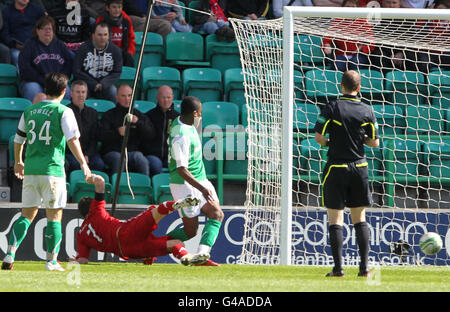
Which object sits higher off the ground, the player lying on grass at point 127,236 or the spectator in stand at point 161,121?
the spectator in stand at point 161,121

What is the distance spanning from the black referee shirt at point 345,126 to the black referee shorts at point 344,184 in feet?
0.21

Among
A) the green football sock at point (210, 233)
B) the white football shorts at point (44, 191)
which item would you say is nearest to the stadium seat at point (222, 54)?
the green football sock at point (210, 233)

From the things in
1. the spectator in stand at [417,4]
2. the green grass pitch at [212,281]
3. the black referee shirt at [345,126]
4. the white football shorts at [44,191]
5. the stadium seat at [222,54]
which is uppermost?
the spectator in stand at [417,4]

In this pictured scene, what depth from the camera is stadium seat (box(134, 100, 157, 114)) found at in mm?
11562

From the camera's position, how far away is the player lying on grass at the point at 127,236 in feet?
24.7

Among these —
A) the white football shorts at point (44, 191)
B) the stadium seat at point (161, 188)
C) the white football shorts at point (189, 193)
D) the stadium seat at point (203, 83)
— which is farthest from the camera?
the stadium seat at point (203, 83)

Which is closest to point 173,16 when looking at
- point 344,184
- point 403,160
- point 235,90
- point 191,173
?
point 235,90

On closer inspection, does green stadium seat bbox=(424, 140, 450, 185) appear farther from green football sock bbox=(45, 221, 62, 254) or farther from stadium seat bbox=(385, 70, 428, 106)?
green football sock bbox=(45, 221, 62, 254)

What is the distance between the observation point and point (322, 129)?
6578mm

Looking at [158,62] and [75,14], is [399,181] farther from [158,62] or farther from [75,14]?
[75,14]

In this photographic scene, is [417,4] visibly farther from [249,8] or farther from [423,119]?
[423,119]

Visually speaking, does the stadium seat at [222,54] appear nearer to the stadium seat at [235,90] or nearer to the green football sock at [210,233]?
the stadium seat at [235,90]

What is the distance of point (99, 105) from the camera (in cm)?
1145

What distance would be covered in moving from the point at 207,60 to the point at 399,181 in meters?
3.75
